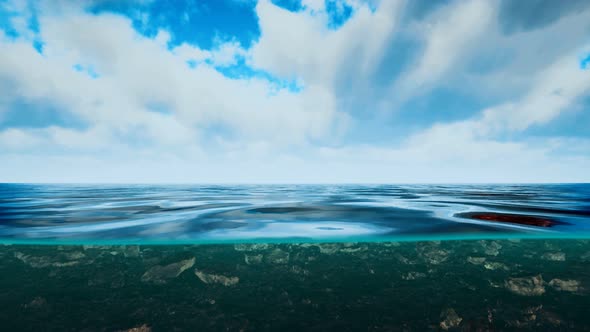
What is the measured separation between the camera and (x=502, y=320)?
9.92m

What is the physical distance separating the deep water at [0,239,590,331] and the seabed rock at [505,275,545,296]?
4 cm

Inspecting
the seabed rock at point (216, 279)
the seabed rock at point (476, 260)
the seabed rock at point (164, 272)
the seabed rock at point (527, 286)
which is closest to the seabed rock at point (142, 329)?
the seabed rock at point (164, 272)

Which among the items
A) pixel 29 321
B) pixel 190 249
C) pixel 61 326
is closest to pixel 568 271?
pixel 190 249

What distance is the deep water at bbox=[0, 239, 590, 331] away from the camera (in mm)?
9852

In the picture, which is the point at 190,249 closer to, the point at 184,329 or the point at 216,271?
the point at 216,271

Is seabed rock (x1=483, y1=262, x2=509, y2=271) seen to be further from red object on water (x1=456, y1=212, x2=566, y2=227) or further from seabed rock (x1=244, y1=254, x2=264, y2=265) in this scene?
seabed rock (x1=244, y1=254, x2=264, y2=265)

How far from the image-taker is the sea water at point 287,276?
957 cm

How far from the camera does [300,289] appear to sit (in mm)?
12719

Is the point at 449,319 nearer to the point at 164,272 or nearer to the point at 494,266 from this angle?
the point at 494,266

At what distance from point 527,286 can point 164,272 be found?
1684 cm

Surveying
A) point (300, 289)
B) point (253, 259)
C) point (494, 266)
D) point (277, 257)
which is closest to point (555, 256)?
point (494, 266)

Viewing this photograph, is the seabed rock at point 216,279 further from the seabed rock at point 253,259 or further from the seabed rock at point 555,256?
the seabed rock at point 555,256

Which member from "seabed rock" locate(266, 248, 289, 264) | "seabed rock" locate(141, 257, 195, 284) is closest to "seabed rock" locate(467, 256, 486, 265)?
"seabed rock" locate(266, 248, 289, 264)

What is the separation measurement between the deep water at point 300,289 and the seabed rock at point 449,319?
0.11 ft
